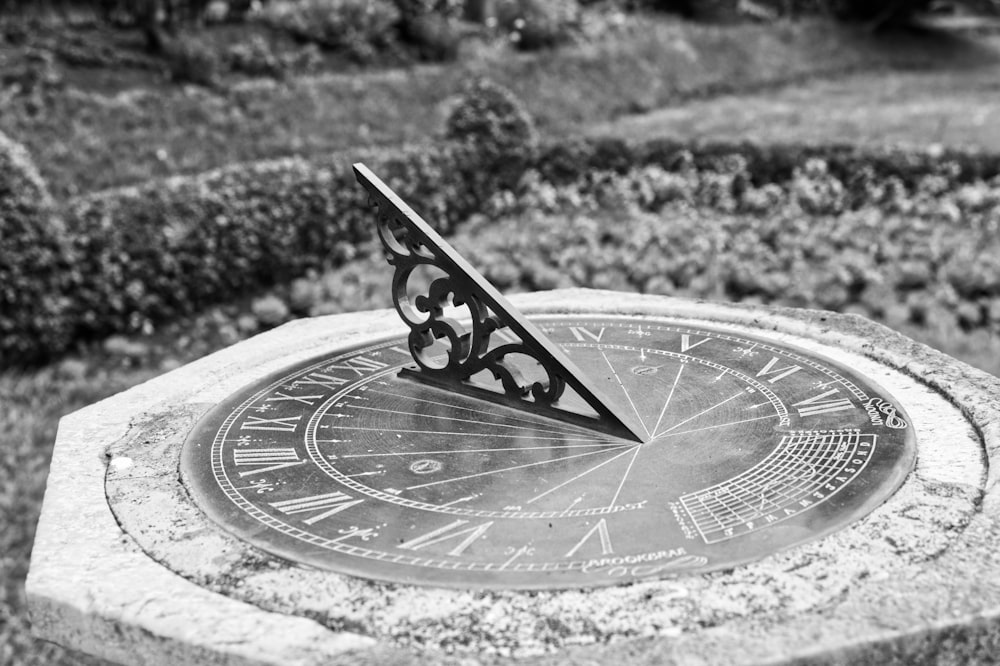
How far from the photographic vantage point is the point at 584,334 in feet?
11.0

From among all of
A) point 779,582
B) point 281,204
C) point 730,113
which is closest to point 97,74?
point 281,204

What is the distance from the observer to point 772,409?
2619 millimetres

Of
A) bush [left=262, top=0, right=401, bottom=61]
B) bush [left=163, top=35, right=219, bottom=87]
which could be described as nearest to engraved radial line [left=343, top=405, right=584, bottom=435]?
bush [left=163, top=35, right=219, bottom=87]

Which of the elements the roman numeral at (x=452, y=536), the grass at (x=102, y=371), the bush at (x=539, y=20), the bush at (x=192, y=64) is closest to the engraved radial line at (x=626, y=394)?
the roman numeral at (x=452, y=536)

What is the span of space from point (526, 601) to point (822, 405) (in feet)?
3.86

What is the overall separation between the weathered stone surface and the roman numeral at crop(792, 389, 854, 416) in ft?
0.79

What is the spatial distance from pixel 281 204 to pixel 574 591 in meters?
5.04

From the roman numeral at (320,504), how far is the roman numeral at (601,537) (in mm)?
527

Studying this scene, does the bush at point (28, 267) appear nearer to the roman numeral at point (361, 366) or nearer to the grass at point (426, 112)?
the grass at point (426, 112)

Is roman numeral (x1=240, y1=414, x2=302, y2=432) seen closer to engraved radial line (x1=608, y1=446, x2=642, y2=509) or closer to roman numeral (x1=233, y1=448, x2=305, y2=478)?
roman numeral (x1=233, y1=448, x2=305, y2=478)

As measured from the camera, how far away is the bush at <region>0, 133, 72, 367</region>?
529 cm

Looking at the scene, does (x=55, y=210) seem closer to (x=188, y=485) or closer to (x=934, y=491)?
(x=188, y=485)

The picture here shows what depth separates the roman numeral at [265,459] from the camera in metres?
2.40

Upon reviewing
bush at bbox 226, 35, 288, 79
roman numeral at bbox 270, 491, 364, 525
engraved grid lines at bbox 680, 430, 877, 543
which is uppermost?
engraved grid lines at bbox 680, 430, 877, 543
